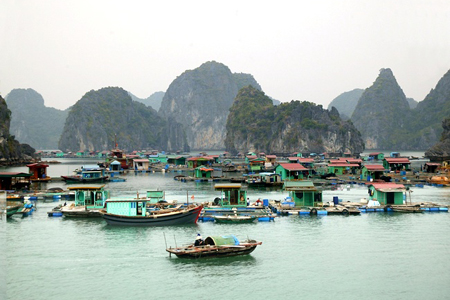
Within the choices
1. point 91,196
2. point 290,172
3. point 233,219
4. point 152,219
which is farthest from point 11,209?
point 290,172

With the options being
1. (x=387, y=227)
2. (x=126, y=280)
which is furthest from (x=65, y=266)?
(x=387, y=227)

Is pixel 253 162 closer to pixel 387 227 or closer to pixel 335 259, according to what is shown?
pixel 387 227

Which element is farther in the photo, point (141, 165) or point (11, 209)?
point (141, 165)

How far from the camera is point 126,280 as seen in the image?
71.2 ft

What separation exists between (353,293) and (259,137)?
176 meters

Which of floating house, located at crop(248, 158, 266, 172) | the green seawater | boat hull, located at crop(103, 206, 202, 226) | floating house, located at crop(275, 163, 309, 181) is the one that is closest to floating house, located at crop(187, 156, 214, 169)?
floating house, located at crop(248, 158, 266, 172)

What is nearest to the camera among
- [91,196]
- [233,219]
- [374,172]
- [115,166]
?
[233,219]

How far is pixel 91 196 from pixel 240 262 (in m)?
17.8

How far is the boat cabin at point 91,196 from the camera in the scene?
124ft

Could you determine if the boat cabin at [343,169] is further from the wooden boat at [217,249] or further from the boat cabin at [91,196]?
the wooden boat at [217,249]

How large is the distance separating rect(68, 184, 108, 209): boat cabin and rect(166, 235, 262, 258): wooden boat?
1486 cm

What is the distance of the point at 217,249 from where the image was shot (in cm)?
2397

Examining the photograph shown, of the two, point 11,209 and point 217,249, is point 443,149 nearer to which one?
point 11,209

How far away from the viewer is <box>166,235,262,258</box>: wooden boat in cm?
2398
